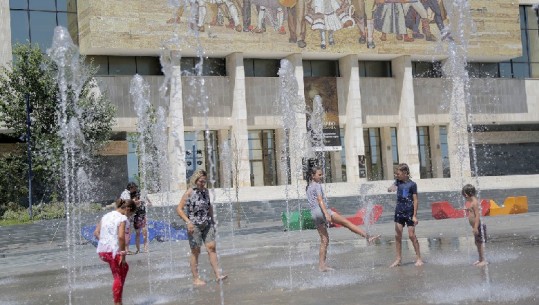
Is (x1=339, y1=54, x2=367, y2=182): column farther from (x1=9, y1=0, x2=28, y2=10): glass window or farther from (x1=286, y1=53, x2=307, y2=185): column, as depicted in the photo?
(x1=9, y1=0, x2=28, y2=10): glass window

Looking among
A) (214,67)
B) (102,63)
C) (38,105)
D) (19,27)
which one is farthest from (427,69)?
(38,105)

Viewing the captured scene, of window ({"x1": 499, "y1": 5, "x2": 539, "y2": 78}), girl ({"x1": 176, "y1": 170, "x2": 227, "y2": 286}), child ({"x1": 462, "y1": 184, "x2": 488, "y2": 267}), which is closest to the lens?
girl ({"x1": 176, "y1": 170, "x2": 227, "y2": 286})

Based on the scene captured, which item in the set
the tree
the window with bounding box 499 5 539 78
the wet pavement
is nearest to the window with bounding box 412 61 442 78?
the window with bounding box 499 5 539 78

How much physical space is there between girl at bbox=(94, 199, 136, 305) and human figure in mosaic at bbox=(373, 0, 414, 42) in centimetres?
4339

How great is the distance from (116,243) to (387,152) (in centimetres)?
4811

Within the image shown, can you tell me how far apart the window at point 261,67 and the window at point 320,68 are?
7.24 feet

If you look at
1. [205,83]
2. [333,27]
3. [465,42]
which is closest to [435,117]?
[465,42]

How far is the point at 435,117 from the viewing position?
54938 mm

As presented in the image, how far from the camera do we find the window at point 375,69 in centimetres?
5378

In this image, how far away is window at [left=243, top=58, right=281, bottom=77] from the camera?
50000mm

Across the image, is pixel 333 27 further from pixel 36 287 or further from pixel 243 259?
pixel 36 287

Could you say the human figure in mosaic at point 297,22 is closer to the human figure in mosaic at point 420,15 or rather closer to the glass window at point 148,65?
the human figure in mosaic at point 420,15

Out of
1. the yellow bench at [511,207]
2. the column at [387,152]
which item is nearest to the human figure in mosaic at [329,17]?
the column at [387,152]

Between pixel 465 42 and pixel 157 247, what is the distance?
40715mm
